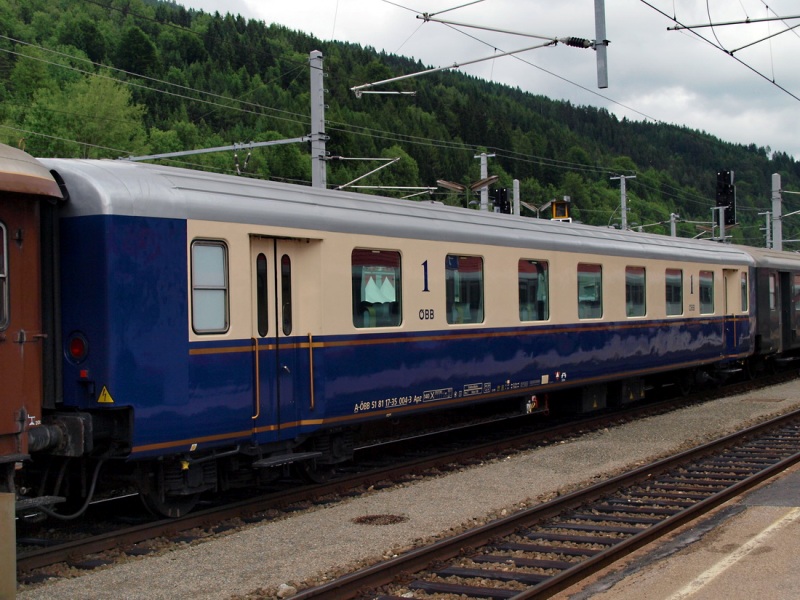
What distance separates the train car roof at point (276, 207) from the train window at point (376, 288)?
29cm

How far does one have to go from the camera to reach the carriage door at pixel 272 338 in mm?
9234

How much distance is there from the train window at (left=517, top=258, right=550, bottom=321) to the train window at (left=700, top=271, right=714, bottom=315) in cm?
669

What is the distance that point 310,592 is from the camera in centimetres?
635

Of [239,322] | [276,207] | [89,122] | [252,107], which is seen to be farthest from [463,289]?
[252,107]

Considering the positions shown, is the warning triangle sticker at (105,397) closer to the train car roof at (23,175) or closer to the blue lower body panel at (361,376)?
the blue lower body panel at (361,376)

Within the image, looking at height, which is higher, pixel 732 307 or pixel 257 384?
pixel 732 307

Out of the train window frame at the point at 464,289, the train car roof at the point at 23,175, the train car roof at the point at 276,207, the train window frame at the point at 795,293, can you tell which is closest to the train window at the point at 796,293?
the train window frame at the point at 795,293

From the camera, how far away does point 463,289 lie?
12.3 m

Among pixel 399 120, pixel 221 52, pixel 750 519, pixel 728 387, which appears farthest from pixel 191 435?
pixel 399 120

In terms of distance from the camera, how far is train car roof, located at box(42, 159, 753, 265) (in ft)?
26.3

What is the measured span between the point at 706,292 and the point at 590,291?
5.55 metres

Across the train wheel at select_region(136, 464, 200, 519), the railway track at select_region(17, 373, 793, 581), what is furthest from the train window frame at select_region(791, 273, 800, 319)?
the train wheel at select_region(136, 464, 200, 519)

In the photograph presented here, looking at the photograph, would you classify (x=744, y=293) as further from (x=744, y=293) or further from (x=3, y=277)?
(x=3, y=277)

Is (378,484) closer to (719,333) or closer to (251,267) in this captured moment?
(251,267)
